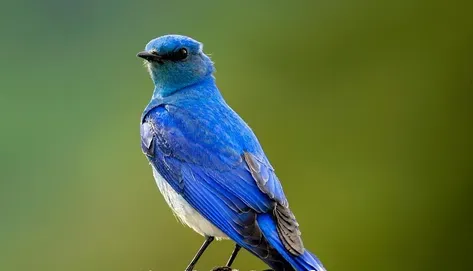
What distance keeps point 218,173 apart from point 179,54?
109cm

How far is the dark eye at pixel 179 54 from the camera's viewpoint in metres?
6.95

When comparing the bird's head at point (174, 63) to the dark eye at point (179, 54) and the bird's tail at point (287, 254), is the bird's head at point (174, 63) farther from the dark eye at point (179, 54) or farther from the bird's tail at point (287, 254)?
the bird's tail at point (287, 254)

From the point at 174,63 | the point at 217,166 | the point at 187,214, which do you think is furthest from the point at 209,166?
the point at 174,63

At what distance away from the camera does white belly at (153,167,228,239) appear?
6.36 meters

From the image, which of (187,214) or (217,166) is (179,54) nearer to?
(217,166)

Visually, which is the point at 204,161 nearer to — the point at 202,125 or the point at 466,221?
the point at 202,125

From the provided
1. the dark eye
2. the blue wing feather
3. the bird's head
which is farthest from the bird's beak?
the blue wing feather

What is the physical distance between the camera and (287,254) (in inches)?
227

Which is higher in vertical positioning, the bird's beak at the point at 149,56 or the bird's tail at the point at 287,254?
the bird's beak at the point at 149,56

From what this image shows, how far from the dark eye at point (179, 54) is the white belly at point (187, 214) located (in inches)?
34.4

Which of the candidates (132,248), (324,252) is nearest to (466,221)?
(324,252)

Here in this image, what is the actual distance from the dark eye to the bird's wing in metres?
0.38

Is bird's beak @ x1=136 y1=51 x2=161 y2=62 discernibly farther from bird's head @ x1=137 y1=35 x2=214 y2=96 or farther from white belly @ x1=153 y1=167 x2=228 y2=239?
white belly @ x1=153 y1=167 x2=228 y2=239

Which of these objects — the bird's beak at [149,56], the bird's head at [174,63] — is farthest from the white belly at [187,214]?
the bird's beak at [149,56]
